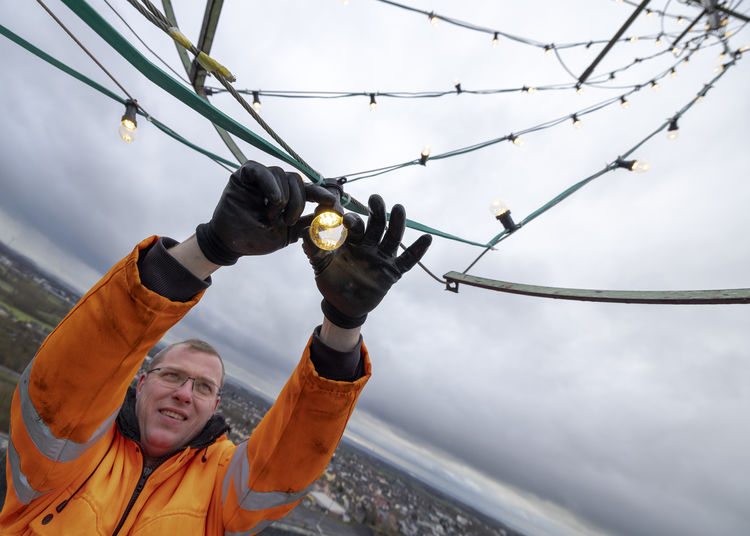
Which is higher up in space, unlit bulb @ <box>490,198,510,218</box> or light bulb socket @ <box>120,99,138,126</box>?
unlit bulb @ <box>490,198,510,218</box>

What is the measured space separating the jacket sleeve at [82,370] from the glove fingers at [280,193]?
75cm

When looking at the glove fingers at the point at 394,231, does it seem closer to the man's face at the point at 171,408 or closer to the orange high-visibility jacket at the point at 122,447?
the orange high-visibility jacket at the point at 122,447

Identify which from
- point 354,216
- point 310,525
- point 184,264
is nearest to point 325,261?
point 354,216

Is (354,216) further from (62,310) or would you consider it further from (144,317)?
(62,310)

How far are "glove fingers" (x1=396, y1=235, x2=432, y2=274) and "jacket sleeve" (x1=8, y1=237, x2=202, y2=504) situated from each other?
4.33ft

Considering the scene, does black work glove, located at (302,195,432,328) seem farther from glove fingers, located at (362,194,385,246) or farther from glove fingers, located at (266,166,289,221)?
glove fingers, located at (266,166,289,221)

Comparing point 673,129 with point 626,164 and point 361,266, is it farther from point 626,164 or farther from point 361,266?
point 361,266

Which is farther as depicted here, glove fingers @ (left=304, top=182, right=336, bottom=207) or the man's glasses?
the man's glasses

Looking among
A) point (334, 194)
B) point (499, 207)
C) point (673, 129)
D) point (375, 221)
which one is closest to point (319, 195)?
point (334, 194)

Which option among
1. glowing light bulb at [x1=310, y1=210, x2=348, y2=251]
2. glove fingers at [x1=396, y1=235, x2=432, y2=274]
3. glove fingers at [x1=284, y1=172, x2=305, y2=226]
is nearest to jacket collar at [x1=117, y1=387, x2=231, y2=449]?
glove fingers at [x1=284, y1=172, x2=305, y2=226]

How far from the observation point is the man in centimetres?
174

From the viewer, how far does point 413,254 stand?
2.00 m

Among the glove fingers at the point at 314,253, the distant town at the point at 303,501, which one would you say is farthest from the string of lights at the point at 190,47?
the distant town at the point at 303,501

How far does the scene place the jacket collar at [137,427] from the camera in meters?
2.39
